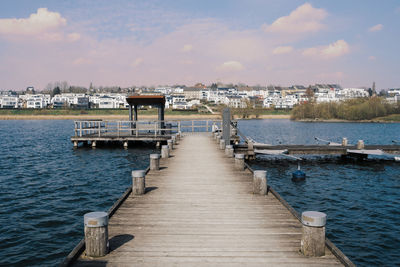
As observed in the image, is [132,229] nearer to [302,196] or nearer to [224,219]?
[224,219]

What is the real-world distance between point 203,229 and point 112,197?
33.2 ft

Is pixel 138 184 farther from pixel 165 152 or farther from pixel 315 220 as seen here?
pixel 165 152

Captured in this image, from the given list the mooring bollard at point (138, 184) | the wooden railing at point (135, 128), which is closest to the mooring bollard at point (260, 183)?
the mooring bollard at point (138, 184)

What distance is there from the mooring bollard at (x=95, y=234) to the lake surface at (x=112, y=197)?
4.55 metres

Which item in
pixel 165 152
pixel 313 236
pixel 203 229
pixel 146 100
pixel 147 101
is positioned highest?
pixel 146 100

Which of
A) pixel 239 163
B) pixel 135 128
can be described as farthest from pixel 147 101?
pixel 239 163

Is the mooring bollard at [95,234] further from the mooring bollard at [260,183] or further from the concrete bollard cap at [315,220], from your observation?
the mooring bollard at [260,183]

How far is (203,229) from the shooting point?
810 cm

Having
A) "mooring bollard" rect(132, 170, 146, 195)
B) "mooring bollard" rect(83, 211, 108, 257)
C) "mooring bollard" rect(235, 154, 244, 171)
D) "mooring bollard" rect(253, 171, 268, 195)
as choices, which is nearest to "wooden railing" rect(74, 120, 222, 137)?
"mooring bollard" rect(235, 154, 244, 171)

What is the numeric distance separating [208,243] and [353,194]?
47.3 feet

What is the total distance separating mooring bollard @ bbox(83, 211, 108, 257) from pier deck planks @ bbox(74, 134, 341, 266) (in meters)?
0.18

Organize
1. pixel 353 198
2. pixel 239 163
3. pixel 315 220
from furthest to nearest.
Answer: pixel 353 198 < pixel 239 163 < pixel 315 220

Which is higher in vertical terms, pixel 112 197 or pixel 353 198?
pixel 112 197

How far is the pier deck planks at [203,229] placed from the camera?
21.1 feet
